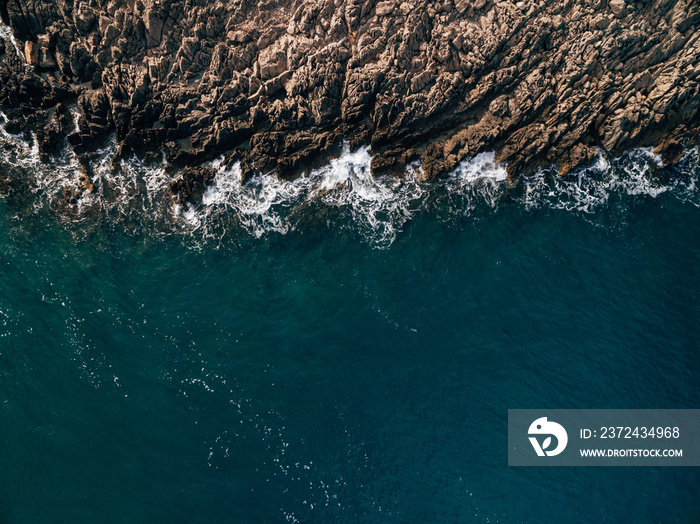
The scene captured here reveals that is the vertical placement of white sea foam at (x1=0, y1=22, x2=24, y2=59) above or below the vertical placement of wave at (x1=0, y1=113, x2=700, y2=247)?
above

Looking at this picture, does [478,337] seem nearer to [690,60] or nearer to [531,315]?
[531,315]

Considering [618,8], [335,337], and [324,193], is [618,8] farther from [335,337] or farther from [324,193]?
[335,337]

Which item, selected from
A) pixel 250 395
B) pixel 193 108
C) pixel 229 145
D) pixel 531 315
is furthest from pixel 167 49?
pixel 531 315

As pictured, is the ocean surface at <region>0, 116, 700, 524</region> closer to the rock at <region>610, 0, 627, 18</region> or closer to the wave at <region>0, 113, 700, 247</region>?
the wave at <region>0, 113, 700, 247</region>

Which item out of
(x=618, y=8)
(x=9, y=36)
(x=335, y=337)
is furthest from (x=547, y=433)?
(x=9, y=36)

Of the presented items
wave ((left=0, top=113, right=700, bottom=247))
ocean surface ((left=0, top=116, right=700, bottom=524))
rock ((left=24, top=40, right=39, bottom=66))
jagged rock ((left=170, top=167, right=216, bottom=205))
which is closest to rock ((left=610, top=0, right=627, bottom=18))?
wave ((left=0, top=113, right=700, bottom=247))

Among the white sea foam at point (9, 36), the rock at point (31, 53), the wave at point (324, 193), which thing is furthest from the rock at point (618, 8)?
the white sea foam at point (9, 36)

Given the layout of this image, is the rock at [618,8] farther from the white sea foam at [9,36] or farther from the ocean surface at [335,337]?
the white sea foam at [9,36]
